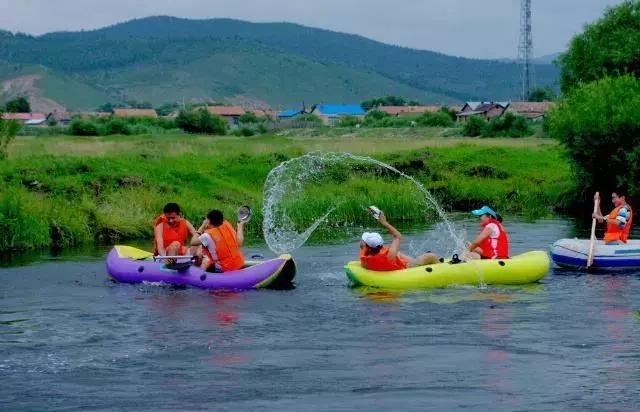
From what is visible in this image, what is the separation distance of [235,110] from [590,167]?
415ft

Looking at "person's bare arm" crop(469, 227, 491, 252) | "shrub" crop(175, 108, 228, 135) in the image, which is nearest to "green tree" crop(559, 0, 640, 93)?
"person's bare arm" crop(469, 227, 491, 252)

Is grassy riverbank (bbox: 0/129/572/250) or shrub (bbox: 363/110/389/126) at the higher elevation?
shrub (bbox: 363/110/389/126)

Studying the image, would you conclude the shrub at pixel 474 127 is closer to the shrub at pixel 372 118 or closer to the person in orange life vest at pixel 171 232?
the shrub at pixel 372 118

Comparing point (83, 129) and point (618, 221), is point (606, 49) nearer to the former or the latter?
point (618, 221)

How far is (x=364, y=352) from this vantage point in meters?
14.5

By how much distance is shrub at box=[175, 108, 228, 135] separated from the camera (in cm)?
7719

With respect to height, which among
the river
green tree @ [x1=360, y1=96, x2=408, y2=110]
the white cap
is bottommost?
the river

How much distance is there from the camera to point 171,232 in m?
20.2

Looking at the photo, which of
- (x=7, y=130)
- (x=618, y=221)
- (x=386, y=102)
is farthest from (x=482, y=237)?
(x=386, y=102)

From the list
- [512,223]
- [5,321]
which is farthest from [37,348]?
[512,223]

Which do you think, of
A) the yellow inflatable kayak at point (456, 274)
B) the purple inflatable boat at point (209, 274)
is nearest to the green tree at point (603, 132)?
the yellow inflatable kayak at point (456, 274)

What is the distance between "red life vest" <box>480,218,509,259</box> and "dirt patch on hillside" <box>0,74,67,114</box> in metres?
159

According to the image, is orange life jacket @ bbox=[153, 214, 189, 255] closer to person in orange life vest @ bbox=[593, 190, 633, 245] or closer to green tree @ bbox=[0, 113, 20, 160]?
person in orange life vest @ bbox=[593, 190, 633, 245]

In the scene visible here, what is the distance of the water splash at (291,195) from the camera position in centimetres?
2662
